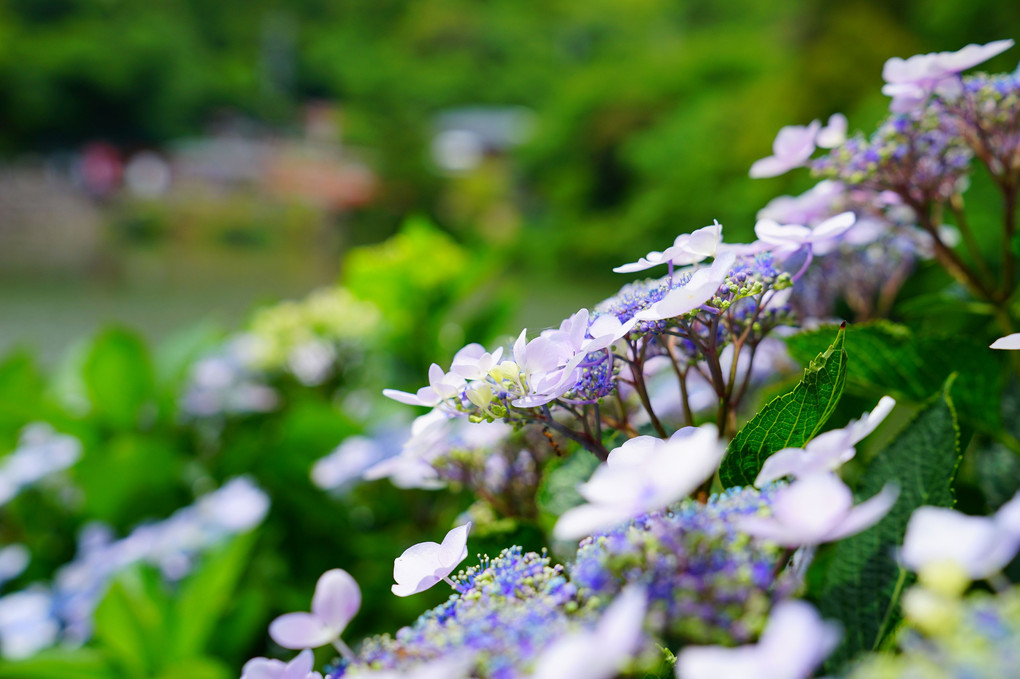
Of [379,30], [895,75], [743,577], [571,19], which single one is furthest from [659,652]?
[379,30]

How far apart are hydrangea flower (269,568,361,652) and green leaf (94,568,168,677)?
1.52ft

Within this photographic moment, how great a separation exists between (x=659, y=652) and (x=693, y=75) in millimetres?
9384

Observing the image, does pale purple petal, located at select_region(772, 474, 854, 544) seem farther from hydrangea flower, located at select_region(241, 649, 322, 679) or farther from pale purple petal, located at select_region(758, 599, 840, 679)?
hydrangea flower, located at select_region(241, 649, 322, 679)

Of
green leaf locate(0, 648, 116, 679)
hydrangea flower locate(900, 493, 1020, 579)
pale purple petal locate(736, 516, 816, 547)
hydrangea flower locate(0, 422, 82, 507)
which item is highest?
hydrangea flower locate(0, 422, 82, 507)

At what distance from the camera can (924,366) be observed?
0.33 metres

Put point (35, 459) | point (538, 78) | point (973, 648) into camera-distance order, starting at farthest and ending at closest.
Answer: point (538, 78)
point (35, 459)
point (973, 648)

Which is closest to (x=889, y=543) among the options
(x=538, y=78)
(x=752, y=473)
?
(x=752, y=473)

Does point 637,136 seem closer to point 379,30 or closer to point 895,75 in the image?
point 895,75

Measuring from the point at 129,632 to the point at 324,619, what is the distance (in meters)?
0.48

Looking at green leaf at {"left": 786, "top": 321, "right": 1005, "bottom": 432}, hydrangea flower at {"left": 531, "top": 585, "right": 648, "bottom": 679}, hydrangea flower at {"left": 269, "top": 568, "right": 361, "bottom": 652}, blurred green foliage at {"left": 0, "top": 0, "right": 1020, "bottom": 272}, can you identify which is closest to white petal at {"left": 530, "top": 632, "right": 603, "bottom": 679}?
hydrangea flower at {"left": 531, "top": 585, "right": 648, "bottom": 679}

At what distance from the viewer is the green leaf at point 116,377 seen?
0.96 meters

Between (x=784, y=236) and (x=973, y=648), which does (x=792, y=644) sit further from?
(x=784, y=236)

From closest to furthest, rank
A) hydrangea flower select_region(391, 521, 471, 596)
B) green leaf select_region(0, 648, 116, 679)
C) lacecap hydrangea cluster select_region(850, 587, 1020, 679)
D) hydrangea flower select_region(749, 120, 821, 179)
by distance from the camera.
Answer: lacecap hydrangea cluster select_region(850, 587, 1020, 679) < hydrangea flower select_region(391, 521, 471, 596) < hydrangea flower select_region(749, 120, 821, 179) < green leaf select_region(0, 648, 116, 679)

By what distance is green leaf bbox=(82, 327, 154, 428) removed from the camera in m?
0.96
